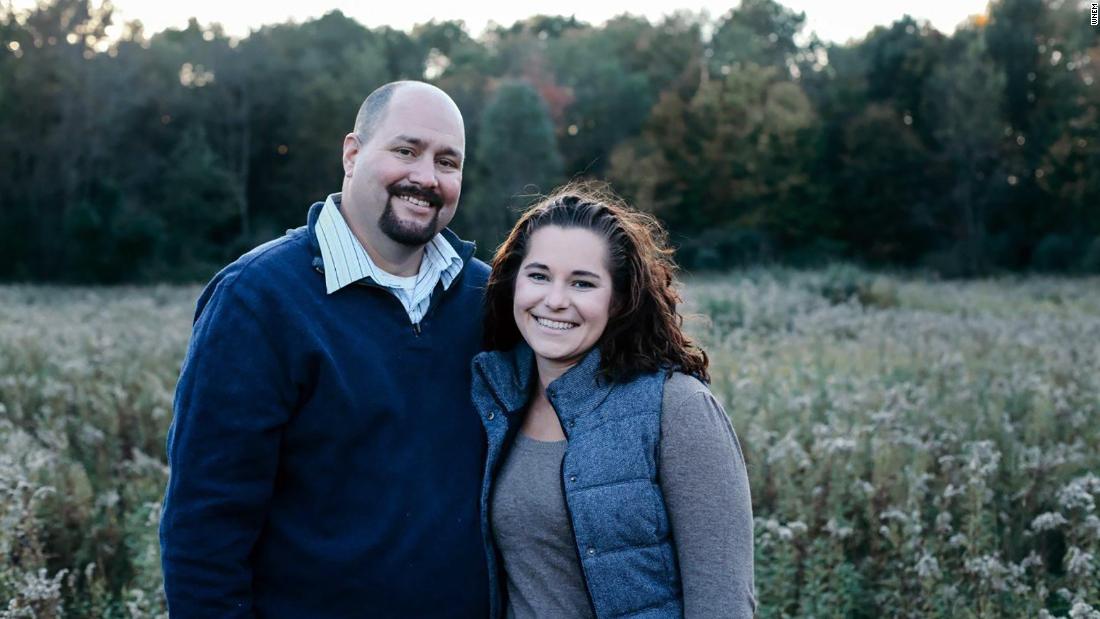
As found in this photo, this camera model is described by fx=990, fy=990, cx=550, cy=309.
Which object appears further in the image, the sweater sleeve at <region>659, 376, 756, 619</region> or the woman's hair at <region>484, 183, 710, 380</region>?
the woman's hair at <region>484, 183, 710, 380</region>

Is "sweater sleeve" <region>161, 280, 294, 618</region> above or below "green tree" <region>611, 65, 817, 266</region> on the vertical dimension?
below

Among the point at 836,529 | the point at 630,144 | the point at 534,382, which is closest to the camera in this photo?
the point at 534,382

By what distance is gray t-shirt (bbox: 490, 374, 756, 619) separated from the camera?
2.55 metres

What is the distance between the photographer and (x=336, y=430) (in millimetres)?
2793

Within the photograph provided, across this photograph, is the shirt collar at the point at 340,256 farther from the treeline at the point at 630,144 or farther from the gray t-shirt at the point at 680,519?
the treeline at the point at 630,144

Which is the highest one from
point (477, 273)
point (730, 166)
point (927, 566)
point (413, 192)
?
point (730, 166)

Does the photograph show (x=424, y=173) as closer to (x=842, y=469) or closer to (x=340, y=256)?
(x=340, y=256)

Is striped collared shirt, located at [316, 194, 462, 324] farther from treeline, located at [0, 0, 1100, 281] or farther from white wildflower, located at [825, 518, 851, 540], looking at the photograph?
treeline, located at [0, 0, 1100, 281]

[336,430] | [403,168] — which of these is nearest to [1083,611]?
[336,430]

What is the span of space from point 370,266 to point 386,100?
0.60 meters

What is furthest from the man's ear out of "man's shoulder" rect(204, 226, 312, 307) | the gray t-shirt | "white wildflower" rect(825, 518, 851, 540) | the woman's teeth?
"white wildflower" rect(825, 518, 851, 540)

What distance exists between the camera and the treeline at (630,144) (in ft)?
128

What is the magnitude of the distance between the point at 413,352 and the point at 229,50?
47950 millimetres

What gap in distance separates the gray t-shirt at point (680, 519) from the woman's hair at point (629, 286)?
0.38ft
